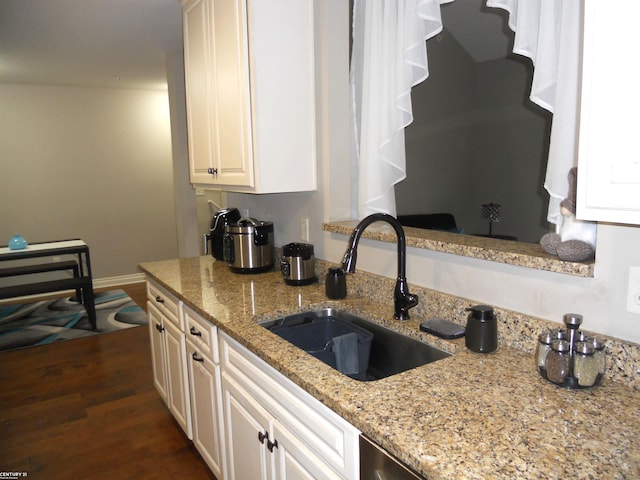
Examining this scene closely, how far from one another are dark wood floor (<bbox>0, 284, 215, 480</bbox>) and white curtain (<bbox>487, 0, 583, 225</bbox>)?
6.48ft

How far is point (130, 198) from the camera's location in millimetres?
5738

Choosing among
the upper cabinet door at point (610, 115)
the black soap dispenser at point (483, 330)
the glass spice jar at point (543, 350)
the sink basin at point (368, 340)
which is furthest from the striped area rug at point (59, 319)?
the upper cabinet door at point (610, 115)

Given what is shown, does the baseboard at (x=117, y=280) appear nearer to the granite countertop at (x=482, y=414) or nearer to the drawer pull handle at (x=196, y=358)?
the drawer pull handle at (x=196, y=358)

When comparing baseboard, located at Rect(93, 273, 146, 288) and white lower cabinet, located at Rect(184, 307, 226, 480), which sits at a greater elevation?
white lower cabinet, located at Rect(184, 307, 226, 480)

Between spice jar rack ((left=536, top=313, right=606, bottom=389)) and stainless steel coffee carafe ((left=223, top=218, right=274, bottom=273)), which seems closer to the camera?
spice jar rack ((left=536, top=313, right=606, bottom=389))

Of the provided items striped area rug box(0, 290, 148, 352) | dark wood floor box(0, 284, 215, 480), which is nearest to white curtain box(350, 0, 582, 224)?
dark wood floor box(0, 284, 215, 480)

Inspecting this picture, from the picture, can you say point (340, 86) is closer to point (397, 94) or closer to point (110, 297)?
point (397, 94)

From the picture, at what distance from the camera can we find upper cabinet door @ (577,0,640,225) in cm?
77

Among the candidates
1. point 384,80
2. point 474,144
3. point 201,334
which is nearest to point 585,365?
point 384,80

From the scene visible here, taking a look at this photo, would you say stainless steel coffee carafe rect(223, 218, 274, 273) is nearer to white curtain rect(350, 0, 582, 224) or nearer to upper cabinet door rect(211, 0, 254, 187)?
upper cabinet door rect(211, 0, 254, 187)

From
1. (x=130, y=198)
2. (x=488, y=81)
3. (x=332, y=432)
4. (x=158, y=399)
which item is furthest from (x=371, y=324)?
(x=130, y=198)

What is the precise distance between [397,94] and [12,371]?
3.34 meters

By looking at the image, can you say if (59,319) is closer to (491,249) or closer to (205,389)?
(205,389)

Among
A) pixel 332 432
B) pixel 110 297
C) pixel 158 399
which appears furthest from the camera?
pixel 110 297
